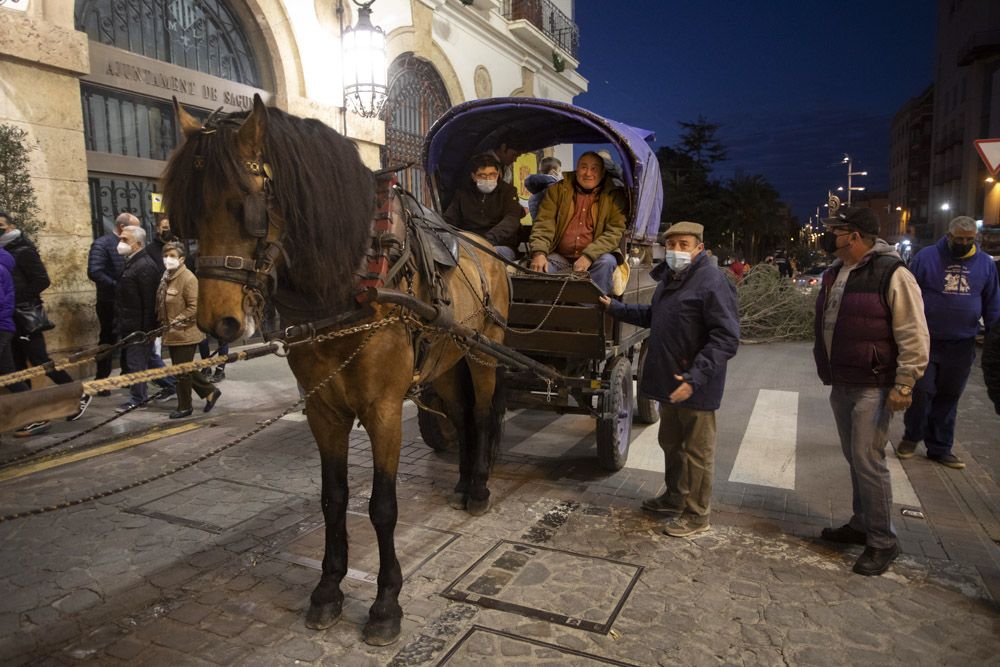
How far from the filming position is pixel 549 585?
347 centimetres

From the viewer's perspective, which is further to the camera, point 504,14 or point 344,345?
point 504,14

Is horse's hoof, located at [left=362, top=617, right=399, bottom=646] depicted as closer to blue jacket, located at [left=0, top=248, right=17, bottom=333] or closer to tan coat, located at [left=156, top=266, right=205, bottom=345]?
tan coat, located at [left=156, top=266, right=205, bottom=345]

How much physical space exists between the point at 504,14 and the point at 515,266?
13.3m

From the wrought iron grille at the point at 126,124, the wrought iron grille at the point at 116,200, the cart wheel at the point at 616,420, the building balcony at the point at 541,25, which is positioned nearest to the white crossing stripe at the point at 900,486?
the cart wheel at the point at 616,420

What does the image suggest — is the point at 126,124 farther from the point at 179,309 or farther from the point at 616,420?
the point at 616,420

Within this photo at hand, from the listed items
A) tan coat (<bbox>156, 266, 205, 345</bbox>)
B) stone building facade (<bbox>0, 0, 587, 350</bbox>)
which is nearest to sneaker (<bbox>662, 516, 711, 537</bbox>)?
tan coat (<bbox>156, 266, 205, 345</bbox>)

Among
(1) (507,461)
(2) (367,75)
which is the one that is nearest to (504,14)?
(2) (367,75)

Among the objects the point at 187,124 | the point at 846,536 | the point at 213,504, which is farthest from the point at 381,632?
the point at 846,536

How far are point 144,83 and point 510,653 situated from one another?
8771 mm

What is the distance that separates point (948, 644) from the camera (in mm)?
2945

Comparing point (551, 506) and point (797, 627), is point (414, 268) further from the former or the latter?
point (797, 627)

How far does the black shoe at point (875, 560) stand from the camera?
359 centimetres

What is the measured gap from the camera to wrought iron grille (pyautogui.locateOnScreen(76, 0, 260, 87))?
26.9 ft

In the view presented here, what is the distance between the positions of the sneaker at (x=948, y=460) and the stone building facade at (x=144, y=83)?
8.05m
